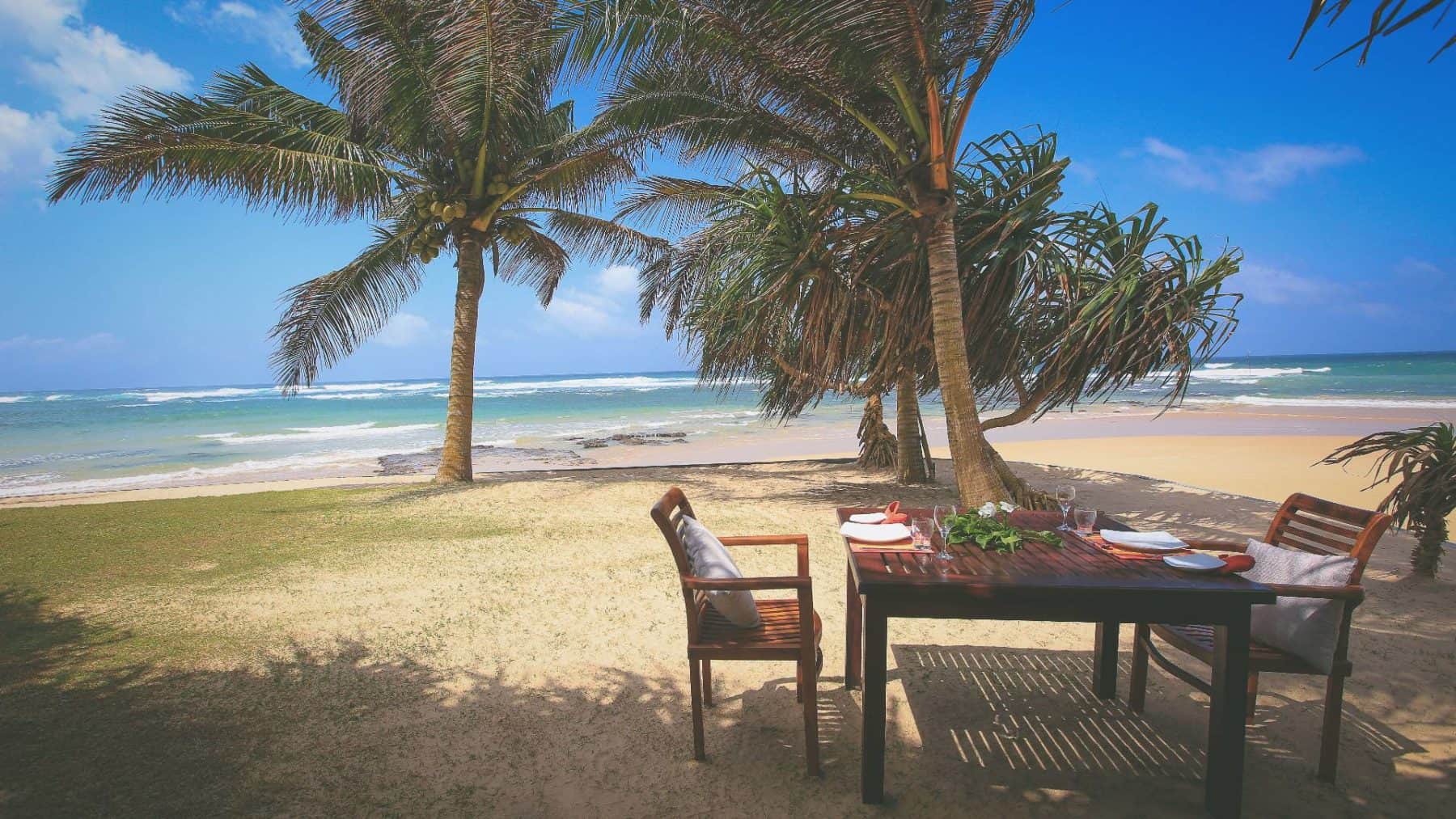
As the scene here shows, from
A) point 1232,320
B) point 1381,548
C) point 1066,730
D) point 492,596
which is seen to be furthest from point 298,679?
point 1381,548

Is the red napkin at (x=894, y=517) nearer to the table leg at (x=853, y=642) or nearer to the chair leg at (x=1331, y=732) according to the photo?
the table leg at (x=853, y=642)

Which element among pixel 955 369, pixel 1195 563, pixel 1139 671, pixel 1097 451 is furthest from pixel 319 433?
pixel 1195 563

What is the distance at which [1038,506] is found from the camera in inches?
245

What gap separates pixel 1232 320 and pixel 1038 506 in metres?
2.09

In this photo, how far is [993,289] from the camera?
6.11m

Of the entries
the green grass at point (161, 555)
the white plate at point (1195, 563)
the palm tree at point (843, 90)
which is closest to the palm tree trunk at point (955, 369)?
the palm tree at point (843, 90)

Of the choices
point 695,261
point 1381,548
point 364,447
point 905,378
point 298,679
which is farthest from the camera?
point 364,447

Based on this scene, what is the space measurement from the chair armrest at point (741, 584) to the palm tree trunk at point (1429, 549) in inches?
166

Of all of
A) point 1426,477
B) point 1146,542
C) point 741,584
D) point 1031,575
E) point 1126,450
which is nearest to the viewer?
point 1031,575

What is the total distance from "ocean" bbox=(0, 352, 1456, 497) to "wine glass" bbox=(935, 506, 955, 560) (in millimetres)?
5335

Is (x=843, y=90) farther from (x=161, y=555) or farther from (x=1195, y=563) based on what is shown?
(x=161, y=555)

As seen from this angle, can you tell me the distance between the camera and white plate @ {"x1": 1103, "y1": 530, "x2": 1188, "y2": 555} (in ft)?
8.39

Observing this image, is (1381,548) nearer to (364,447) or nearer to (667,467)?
(667,467)

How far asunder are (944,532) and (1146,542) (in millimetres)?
726
